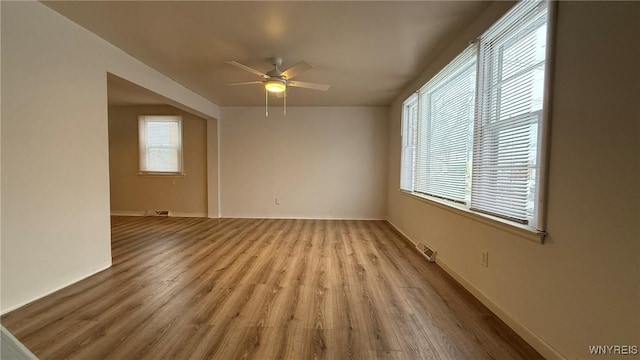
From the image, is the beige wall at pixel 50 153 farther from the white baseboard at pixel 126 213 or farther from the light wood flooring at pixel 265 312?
the white baseboard at pixel 126 213

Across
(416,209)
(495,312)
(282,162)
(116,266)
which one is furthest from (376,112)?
(116,266)

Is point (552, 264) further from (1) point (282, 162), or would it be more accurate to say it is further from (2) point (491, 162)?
(1) point (282, 162)

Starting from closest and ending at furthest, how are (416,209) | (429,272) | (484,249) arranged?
(484,249) < (429,272) < (416,209)

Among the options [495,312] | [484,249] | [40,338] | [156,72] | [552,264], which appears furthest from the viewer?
[156,72]

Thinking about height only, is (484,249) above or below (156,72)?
below

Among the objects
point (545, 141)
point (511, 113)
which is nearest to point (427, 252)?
point (511, 113)

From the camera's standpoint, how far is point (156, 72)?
3.82 metres

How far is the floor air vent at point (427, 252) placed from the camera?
10.9 ft

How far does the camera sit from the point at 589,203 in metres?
1.39

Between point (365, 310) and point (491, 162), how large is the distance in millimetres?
1595

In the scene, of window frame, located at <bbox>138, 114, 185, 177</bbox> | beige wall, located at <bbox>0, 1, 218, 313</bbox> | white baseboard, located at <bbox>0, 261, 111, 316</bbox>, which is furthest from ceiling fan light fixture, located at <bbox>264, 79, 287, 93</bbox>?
window frame, located at <bbox>138, 114, 185, 177</bbox>

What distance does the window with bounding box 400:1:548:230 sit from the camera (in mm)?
1798

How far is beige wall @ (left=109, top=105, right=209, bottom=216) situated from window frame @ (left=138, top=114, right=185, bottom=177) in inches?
2.7

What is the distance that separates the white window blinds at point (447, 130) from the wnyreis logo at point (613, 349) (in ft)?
5.07
